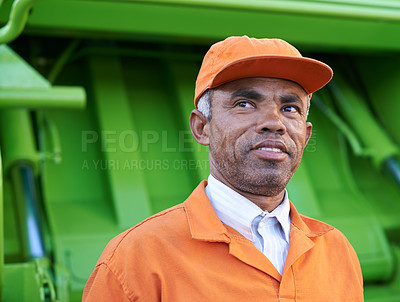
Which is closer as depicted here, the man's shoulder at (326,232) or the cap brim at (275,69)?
the cap brim at (275,69)

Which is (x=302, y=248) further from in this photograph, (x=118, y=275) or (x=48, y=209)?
(x=48, y=209)

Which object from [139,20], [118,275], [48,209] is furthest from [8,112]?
[118,275]

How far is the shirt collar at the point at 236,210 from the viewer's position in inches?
39.9

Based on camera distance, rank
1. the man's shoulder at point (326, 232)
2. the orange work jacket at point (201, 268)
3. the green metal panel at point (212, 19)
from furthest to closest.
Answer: the green metal panel at point (212, 19) → the man's shoulder at point (326, 232) → the orange work jacket at point (201, 268)

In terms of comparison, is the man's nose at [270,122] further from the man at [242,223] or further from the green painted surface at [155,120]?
the green painted surface at [155,120]

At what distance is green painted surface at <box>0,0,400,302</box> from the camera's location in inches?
88.0

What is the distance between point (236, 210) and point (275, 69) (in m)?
0.26

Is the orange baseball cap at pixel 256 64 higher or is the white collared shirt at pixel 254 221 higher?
the orange baseball cap at pixel 256 64

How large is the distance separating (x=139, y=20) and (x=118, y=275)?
159 cm

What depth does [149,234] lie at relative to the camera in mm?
978

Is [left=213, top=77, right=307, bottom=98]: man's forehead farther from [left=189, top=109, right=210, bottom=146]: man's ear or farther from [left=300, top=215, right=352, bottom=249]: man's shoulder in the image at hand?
[left=300, top=215, right=352, bottom=249]: man's shoulder

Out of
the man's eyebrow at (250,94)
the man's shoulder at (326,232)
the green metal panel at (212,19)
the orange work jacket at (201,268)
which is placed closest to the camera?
the orange work jacket at (201,268)

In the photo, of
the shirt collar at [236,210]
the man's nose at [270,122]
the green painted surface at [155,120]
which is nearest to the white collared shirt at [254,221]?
the shirt collar at [236,210]

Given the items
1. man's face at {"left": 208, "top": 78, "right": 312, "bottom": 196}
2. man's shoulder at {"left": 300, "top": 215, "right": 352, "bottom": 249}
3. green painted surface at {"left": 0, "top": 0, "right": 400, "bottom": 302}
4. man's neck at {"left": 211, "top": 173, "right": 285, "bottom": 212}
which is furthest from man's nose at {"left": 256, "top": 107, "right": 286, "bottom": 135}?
green painted surface at {"left": 0, "top": 0, "right": 400, "bottom": 302}
